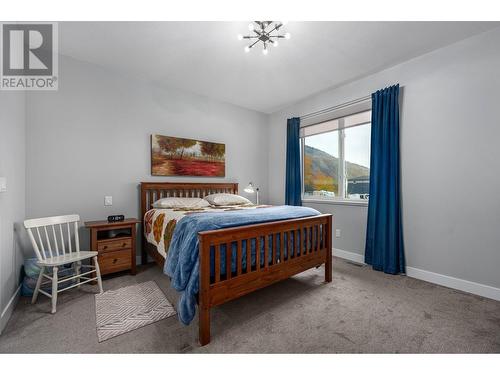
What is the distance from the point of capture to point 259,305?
79.7 inches

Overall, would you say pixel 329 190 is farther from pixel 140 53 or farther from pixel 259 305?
pixel 140 53

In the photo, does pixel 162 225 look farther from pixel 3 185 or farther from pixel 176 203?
pixel 3 185

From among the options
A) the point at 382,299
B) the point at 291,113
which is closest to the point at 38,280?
the point at 382,299

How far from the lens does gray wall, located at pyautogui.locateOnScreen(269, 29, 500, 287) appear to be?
2.16 m

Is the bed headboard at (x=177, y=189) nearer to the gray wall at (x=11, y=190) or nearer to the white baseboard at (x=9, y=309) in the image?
the gray wall at (x=11, y=190)

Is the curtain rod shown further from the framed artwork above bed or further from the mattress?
the mattress

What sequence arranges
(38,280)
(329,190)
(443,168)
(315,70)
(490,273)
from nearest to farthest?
(38,280), (490,273), (443,168), (315,70), (329,190)

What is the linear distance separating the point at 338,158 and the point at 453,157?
4.75 feet

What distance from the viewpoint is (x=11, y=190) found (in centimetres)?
195

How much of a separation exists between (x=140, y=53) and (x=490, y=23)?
3536 millimetres

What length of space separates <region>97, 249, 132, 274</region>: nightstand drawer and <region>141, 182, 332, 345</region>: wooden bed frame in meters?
0.30

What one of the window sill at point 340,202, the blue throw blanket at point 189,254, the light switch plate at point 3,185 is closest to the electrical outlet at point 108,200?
the light switch plate at point 3,185

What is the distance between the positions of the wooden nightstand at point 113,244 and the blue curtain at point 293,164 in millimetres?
2599

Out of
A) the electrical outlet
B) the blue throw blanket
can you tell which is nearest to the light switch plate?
the electrical outlet
